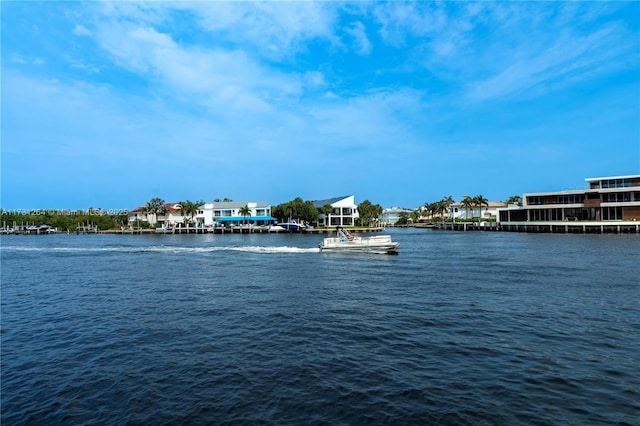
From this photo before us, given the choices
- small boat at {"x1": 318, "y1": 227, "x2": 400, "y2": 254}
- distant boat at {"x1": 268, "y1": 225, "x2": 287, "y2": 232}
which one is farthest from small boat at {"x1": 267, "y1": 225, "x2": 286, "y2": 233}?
small boat at {"x1": 318, "y1": 227, "x2": 400, "y2": 254}

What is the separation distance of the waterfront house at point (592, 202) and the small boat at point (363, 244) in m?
64.4

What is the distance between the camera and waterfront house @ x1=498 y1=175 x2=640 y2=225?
3247 inches

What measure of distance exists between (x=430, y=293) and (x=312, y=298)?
6.79 m

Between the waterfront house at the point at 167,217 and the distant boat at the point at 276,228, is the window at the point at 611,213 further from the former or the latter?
the waterfront house at the point at 167,217

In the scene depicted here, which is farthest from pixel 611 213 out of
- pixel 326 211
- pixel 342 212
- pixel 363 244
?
pixel 326 211

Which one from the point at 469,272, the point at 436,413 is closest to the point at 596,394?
the point at 436,413

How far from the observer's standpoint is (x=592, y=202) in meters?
86.9

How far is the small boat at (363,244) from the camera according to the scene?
154 feet

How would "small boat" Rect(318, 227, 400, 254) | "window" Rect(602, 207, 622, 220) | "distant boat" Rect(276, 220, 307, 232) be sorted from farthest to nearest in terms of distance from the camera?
1. "distant boat" Rect(276, 220, 307, 232)
2. "window" Rect(602, 207, 622, 220)
3. "small boat" Rect(318, 227, 400, 254)

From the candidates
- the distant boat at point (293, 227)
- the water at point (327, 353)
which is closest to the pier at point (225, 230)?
the distant boat at point (293, 227)

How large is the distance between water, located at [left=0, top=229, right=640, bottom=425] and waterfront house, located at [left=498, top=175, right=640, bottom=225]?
233ft

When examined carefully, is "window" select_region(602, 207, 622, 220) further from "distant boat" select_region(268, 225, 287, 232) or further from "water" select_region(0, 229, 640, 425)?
"distant boat" select_region(268, 225, 287, 232)

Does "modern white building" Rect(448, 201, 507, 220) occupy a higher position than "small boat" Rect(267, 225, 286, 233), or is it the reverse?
"modern white building" Rect(448, 201, 507, 220)

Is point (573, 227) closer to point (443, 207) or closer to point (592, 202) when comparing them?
point (592, 202)
